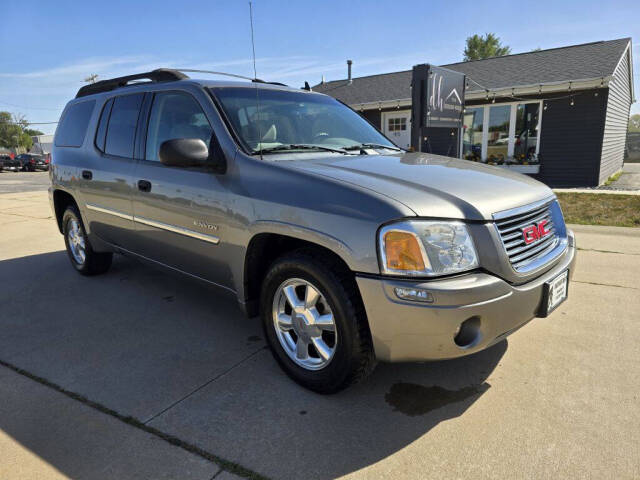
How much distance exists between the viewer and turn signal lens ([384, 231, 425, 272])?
2074 mm

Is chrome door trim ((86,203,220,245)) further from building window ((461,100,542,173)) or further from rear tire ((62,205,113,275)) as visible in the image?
building window ((461,100,542,173))

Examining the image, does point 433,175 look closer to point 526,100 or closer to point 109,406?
point 109,406

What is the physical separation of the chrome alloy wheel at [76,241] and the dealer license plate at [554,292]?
14.2 ft

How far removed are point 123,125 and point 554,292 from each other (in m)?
3.48

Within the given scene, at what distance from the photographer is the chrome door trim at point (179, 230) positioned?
2.93 m

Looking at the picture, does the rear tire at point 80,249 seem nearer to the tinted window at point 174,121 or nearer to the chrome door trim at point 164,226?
the chrome door trim at point 164,226

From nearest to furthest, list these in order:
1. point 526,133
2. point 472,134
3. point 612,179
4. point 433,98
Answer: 1. point 433,98
2. point 526,133
3. point 472,134
4. point 612,179

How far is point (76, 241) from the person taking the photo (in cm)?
482

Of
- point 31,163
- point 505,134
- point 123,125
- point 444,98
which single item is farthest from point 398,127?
point 31,163

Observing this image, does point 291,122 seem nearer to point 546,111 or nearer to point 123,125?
point 123,125

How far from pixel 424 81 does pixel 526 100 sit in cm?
597

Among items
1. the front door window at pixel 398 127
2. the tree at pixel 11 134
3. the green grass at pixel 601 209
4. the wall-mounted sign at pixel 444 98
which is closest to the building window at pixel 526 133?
the front door window at pixel 398 127

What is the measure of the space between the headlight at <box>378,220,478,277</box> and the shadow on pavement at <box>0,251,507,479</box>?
0.84m

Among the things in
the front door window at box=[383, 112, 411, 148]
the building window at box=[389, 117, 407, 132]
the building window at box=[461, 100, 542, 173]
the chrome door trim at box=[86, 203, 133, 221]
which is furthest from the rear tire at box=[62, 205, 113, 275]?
the building window at box=[389, 117, 407, 132]
